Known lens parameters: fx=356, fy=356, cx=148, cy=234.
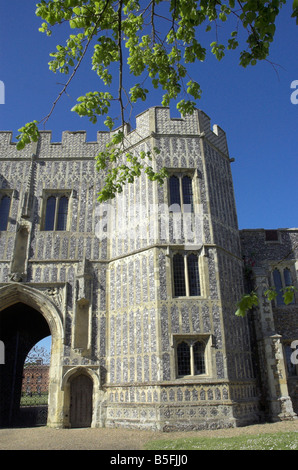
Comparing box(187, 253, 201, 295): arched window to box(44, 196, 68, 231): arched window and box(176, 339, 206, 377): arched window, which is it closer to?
box(176, 339, 206, 377): arched window

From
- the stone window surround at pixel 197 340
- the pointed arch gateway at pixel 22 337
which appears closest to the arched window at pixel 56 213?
the pointed arch gateway at pixel 22 337

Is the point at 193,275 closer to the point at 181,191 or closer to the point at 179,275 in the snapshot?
the point at 179,275

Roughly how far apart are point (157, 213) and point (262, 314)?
5.26 meters

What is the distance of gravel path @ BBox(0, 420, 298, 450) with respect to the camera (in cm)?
801

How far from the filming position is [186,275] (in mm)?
12023

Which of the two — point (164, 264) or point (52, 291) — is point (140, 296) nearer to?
point (164, 264)

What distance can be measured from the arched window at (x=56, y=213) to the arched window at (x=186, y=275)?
494 centimetres

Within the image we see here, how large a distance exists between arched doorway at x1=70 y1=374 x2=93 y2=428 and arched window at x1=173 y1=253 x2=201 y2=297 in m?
4.35

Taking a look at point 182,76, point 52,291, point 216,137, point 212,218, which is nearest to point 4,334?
point 52,291

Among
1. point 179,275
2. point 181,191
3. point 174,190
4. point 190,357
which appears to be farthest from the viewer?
point 174,190

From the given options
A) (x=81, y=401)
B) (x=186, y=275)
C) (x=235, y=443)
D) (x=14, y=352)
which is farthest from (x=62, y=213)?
(x=235, y=443)

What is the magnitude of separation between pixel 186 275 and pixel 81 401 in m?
5.49

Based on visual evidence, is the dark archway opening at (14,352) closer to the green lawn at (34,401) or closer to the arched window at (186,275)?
the green lawn at (34,401)
